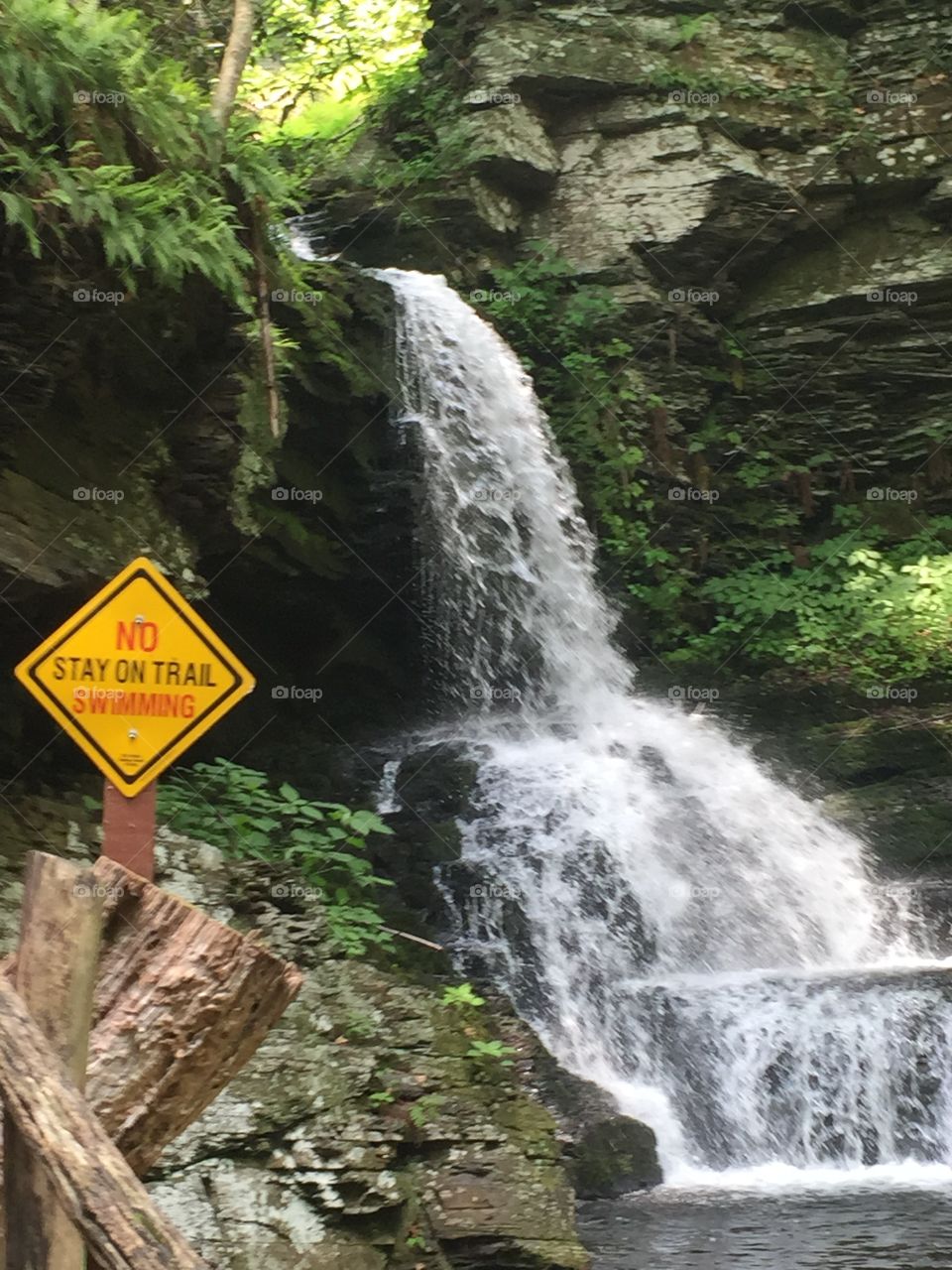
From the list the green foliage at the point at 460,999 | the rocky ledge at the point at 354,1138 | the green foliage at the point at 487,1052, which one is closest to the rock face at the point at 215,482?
the rocky ledge at the point at 354,1138

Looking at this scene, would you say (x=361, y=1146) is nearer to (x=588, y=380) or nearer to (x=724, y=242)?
(x=588, y=380)

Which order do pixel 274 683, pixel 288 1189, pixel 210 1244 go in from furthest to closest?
pixel 274 683 < pixel 288 1189 < pixel 210 1244

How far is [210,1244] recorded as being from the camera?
148 inches

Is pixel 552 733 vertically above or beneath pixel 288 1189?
above

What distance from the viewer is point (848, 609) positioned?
12.8m

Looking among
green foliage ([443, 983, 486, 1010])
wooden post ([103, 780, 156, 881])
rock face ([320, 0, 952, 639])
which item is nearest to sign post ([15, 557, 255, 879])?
wooden post ([103, 780, 156, 881])

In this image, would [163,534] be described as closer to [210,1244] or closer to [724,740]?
[210,1244]

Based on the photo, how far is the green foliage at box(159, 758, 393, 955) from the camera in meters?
5.94

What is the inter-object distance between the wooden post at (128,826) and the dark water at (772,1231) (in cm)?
304

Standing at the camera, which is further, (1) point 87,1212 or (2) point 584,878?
(2) point 584,878

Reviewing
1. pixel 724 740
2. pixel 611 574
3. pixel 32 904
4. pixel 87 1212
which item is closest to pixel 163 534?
pixel 32 904

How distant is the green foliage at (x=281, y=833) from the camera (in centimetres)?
594

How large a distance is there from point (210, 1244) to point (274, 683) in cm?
657

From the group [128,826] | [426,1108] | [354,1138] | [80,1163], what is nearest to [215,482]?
[426,1108]
